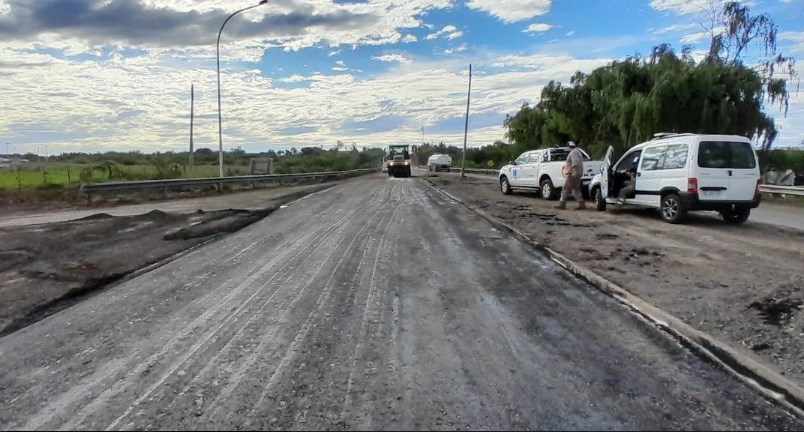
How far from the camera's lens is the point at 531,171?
70.6 feet

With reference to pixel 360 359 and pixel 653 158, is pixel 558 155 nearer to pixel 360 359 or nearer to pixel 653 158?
pixel 653 158

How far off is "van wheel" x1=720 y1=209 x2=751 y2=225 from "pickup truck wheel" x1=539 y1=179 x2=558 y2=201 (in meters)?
7.41

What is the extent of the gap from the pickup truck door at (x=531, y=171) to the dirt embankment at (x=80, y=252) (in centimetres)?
1095

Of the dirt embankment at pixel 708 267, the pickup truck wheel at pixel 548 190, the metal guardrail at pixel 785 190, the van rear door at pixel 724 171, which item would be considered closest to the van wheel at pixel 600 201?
the dirt embankment at pixel 708 267

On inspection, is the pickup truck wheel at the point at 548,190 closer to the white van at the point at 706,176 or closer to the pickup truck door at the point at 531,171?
the pickup truck door at the point at 531,171

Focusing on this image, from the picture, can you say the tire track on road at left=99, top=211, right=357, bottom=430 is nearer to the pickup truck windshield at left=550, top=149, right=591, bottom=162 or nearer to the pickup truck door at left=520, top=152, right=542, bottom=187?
the pickup truck windshield at left=550, top=149, right=591, bottom=162

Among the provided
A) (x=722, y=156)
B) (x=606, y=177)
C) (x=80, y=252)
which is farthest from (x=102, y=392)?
(x=606, y=177)

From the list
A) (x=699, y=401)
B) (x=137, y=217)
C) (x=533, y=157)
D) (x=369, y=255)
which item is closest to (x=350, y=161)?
(x=533, y=157)

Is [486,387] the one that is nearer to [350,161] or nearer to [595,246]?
[595,246]

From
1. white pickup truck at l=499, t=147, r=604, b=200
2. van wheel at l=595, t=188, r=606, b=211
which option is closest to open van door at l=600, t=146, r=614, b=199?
van wheel at l=595, t=188, r=606, b=211

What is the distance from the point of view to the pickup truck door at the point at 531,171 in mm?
21234

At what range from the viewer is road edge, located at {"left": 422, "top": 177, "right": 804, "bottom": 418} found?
4008 mm

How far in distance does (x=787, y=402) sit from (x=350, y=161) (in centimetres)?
8770

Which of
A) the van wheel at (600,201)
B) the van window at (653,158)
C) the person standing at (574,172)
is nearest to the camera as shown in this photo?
the van window at (653,158)
